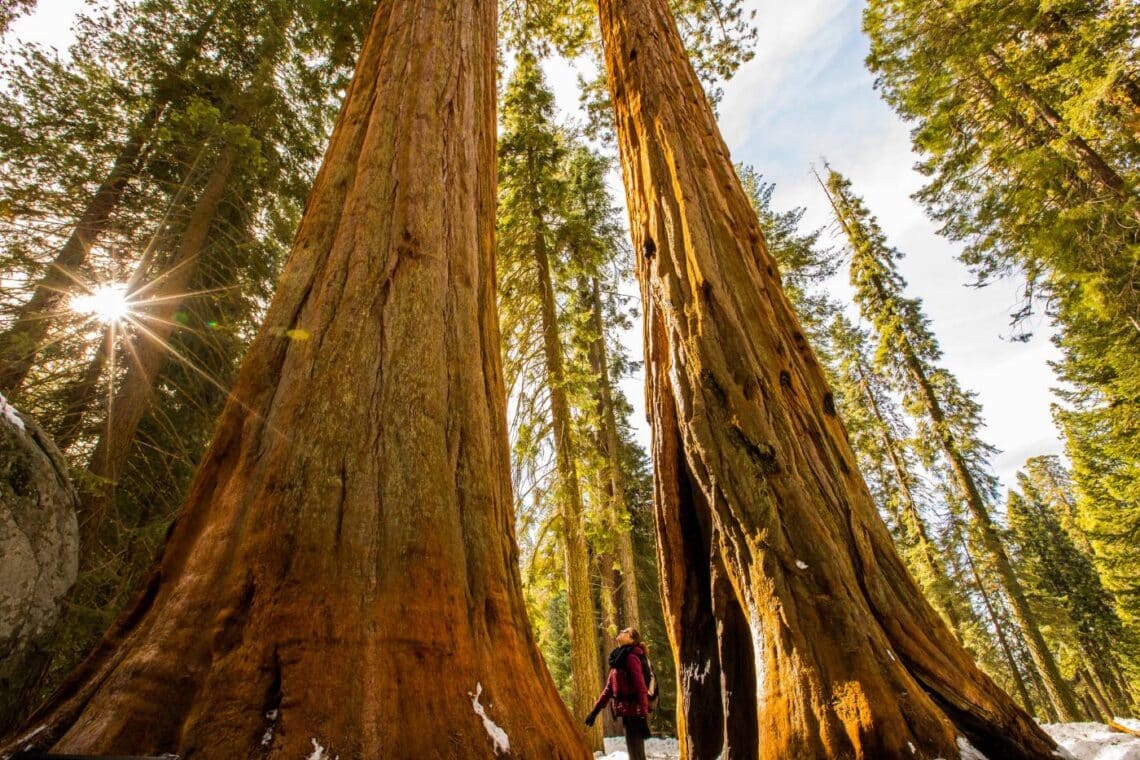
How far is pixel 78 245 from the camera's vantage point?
274 inches

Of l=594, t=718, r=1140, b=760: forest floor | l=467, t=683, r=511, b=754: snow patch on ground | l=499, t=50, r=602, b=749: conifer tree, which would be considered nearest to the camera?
l=467, t=683, r=511, b=754: snow patch on ground

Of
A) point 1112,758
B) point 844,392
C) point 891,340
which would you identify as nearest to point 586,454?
point 1112,758

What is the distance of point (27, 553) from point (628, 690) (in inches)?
181

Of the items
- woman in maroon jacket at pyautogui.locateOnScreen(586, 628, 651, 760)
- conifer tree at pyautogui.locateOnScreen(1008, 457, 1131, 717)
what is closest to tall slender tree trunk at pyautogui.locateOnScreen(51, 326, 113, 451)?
woman in maroon jacket at pyautogui.locateOnScreen(586, 628, 651, 760)

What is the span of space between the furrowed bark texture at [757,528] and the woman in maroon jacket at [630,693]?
2665 millimetres

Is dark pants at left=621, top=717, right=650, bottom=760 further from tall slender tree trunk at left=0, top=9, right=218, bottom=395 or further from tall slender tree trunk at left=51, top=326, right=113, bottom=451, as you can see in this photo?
tall slender tree trunk at left=51, top=326, right=113, bottom=451

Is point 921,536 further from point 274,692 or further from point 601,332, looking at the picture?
point 274,692

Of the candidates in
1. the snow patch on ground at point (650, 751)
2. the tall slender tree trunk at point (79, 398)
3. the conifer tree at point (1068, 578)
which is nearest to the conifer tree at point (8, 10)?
the tall slender tree trunk at point (79, 398)

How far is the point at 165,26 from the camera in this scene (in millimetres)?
8734

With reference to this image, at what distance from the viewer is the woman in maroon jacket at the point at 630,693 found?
484cm

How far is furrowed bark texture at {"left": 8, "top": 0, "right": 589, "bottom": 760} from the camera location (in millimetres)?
1090

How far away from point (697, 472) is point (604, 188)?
1184 centimetres

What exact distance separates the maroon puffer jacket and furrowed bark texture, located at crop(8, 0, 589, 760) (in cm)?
400

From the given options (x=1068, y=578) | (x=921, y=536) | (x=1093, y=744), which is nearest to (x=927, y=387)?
(x=921, y=536)
